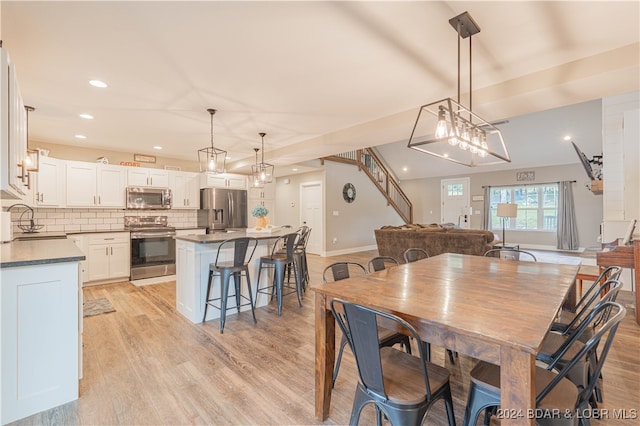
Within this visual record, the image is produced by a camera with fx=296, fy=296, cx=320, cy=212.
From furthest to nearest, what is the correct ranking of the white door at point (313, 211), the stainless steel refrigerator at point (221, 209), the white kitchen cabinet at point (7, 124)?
the white door at point (313, 211), the stainless steel refrigerator at point (221, 209), the white kitchen cabinet at point (7, 124)

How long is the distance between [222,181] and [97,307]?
3.37 metres

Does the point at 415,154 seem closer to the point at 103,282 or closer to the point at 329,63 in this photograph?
the point at 329,63

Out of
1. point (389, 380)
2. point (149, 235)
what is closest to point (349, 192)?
point (149, 235)

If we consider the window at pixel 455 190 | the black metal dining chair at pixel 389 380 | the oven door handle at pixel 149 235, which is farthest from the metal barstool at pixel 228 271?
the window at pixel 455 190

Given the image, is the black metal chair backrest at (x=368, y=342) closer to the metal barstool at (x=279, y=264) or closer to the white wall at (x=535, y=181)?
the metal barstool at (x=279, y=264)

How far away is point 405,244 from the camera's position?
20.2ft

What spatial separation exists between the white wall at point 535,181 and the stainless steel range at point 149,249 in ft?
27.9

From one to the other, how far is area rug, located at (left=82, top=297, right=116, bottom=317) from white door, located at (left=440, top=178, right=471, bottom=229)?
32.0 ft

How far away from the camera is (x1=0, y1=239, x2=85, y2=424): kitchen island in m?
1.72

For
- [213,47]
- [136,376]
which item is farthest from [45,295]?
[213,47]

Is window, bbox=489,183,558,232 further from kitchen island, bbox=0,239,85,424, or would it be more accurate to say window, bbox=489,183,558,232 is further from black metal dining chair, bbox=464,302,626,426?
kitchen island, bbox=0,239,85,424

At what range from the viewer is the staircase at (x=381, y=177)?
8.47m

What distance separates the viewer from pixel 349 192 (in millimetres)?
8312

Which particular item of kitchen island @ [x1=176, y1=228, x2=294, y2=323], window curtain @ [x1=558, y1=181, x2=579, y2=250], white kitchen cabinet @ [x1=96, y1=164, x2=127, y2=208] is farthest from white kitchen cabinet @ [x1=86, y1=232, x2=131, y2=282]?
window curtain @ [x1=558, y1=181, x2=579, y2=250]
